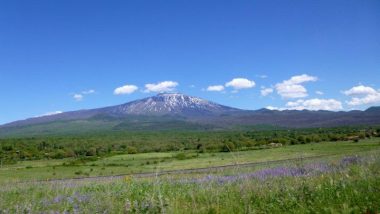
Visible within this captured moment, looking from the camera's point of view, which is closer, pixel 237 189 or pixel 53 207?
pixel 53 207

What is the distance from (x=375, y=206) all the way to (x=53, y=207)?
483 cm

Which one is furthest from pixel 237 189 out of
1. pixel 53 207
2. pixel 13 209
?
pixel 13 209

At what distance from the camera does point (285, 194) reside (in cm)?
683

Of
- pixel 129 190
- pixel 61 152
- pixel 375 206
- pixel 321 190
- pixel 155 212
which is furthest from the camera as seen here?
pixel 61 152

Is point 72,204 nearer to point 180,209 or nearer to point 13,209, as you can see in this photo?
point 13,209

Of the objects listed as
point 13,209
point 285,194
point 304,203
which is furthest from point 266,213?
point 13,209

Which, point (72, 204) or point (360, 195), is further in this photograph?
point (72, 204)

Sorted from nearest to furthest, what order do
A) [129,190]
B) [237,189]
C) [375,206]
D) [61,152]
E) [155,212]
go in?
1. [375,206]
2. [155,212]
3. [237,189]
4. [129,190]
5. [61,152]

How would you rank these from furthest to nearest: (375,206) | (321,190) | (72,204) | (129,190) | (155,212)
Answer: (129,190), (72,204), (321,190), (155,212), (375,206)

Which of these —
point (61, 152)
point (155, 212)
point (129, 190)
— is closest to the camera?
point (155, 212)

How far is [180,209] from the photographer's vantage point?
20.7ft

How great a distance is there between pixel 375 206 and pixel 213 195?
2637 millimetres

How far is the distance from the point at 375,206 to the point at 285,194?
1531mm

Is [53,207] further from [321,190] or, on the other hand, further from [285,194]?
[321,190]
